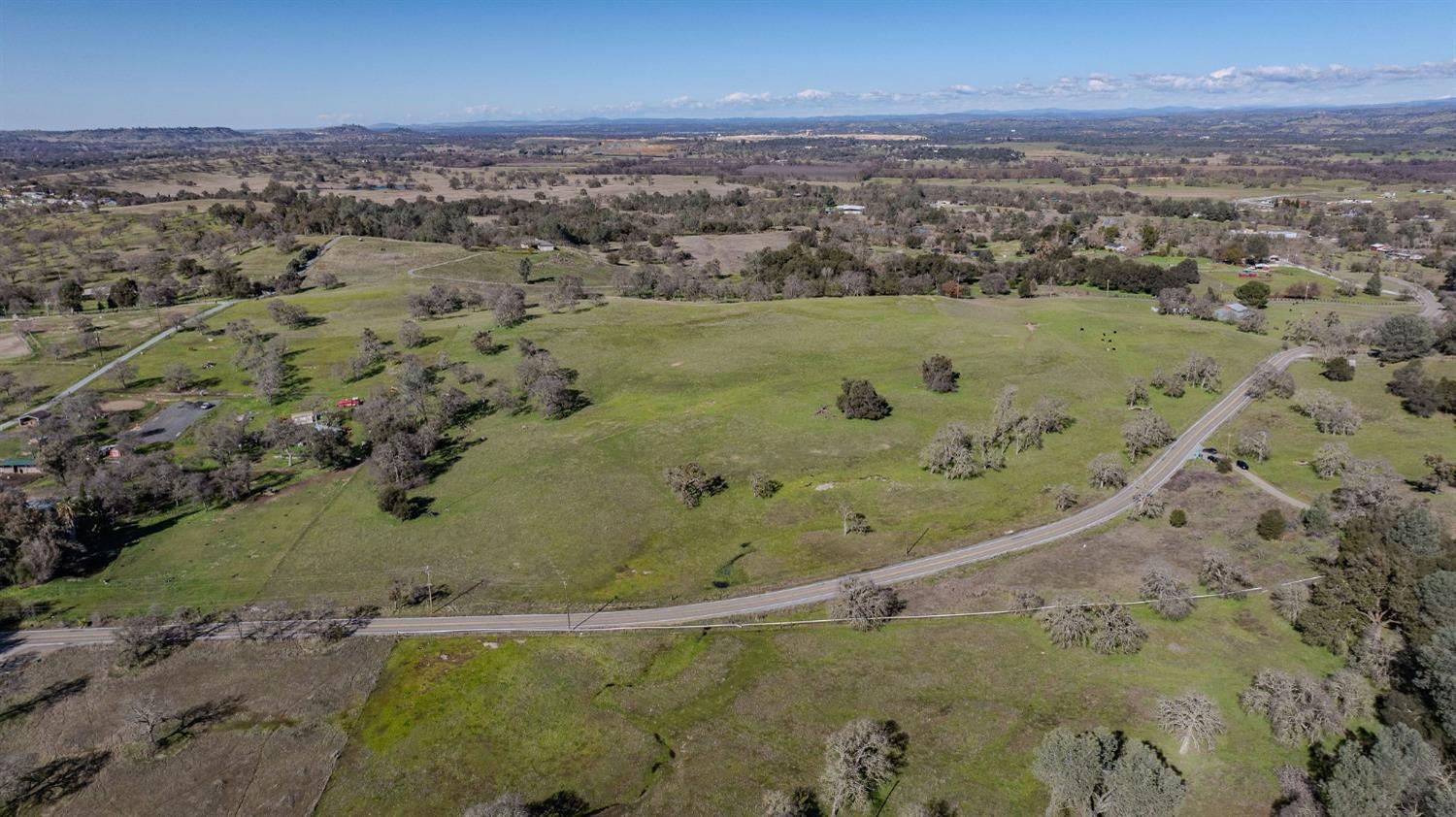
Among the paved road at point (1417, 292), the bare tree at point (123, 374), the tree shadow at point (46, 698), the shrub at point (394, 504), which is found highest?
the bare tree at point (123, 374)

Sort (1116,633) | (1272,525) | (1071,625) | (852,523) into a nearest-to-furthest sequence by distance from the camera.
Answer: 1. (1116,633)
2. (1071,625)
3. (1272,525)
4. (852,523)

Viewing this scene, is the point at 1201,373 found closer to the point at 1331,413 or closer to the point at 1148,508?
the point at 1331,413

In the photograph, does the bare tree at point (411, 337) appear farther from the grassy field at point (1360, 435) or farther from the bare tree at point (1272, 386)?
the bare tree at point (1272, 386)

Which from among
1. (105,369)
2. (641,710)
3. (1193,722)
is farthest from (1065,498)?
(105,369)

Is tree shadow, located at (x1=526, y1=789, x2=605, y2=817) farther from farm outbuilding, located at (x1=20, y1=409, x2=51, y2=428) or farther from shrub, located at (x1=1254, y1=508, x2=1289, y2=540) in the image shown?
farm outbuilding, located at (x1=20, y1=409, x2=51, y2=428)

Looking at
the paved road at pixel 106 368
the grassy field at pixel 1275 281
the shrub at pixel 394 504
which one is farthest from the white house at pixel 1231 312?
the paved road at pixel 106 368

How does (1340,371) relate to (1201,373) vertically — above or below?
below
